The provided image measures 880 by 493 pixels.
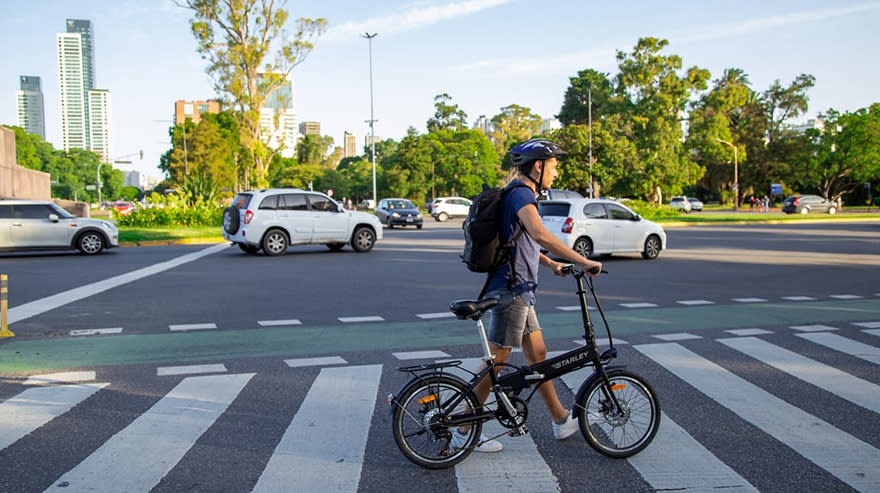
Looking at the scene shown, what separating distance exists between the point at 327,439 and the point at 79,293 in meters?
9.01

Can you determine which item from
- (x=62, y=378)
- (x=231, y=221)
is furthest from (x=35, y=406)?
(x=231, y=221)

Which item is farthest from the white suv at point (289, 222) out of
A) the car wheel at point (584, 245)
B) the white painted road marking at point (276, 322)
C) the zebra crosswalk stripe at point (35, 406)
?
the zebra crosswalk stripe at point (35, 406)

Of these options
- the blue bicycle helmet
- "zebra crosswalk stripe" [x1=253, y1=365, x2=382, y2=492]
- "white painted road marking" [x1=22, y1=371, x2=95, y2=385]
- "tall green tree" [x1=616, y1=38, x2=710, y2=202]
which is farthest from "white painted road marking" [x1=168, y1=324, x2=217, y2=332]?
"tall green tree" [x1=616, y1=38, x2=710, y2=202]

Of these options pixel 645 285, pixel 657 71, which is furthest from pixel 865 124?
pixel 645 285

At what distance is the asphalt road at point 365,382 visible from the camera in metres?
4.21

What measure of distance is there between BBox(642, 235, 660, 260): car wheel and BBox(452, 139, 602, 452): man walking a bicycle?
48.7ft

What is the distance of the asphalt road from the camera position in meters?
4.21

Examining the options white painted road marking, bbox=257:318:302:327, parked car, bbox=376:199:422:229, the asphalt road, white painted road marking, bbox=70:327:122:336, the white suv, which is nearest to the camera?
the asphalt road

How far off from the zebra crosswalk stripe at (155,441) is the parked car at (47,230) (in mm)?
16025

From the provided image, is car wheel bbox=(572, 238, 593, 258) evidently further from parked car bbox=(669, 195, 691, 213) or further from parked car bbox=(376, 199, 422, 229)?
parked car bbox=(669, 195, 691, 213)

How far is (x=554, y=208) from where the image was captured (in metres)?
18.0

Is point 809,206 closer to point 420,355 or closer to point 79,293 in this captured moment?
point 79,293

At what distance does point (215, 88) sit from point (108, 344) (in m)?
35.8

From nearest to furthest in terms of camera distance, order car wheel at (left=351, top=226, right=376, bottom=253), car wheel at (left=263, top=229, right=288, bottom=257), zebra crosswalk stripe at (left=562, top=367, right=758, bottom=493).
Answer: zebra crosswalk stripe at (left=562, top=367, right=758, bottom=493) < car wheel at (left=263, top=229, right=288, bottom=257) < car wheel at (left=351, top=226, right=376, bottom=253)
